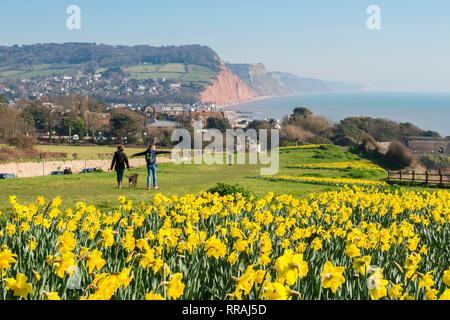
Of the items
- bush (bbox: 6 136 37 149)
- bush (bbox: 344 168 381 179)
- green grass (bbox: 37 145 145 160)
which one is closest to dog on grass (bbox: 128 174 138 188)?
bush (bbox: 344 168 381 179)

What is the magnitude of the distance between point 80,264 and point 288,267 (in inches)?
107

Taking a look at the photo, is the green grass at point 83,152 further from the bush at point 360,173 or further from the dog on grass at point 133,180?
the dog on grass at point 133,180

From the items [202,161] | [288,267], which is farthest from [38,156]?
[288,267]

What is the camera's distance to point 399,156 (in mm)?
45688

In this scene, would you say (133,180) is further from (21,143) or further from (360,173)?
(21,143)

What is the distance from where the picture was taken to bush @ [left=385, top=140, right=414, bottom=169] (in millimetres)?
45053

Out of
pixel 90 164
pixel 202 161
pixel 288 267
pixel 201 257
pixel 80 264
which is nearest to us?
pixel 288 267

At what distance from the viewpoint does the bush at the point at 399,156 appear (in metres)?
45.1

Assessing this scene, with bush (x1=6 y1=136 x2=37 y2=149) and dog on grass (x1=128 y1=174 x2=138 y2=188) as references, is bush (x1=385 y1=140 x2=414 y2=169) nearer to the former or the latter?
dog on grass (x1=128 y1=174 x2=138 y2=188)

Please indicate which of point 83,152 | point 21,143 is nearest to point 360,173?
point 21,143

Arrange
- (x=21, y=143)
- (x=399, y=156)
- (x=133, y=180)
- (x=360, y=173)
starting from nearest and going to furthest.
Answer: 1. (x=133, y=180)
2. (x=360, y=173)
3. (x=399, y=156)
4. (x=21, y=143)
